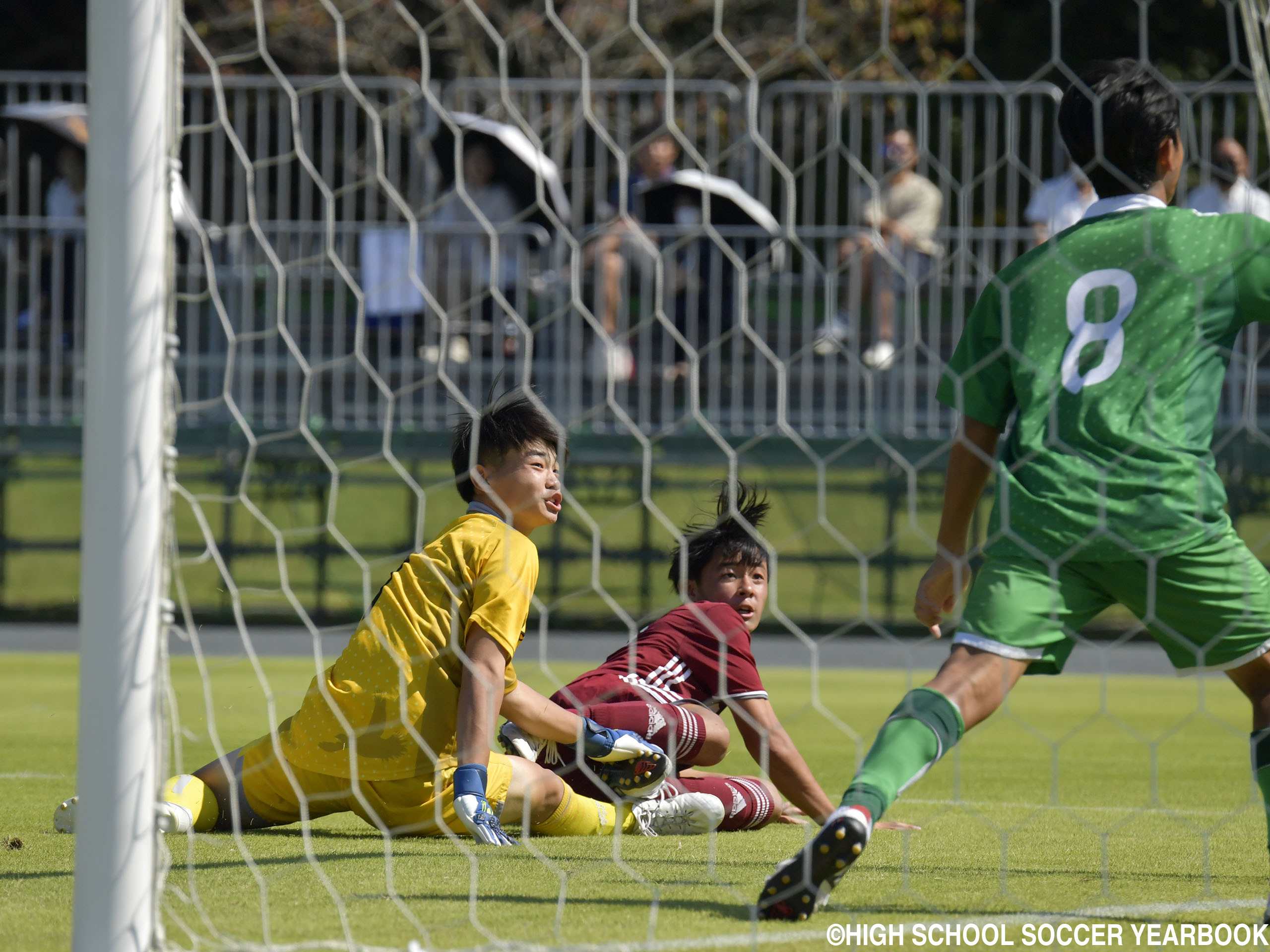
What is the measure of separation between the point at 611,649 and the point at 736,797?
16.0ft

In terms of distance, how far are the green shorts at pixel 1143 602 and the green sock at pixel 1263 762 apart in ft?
0.52

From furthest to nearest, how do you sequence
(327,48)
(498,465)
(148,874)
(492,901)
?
(327,48), (498,465), (492,901), (148,874)

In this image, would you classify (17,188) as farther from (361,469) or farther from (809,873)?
(809,873)

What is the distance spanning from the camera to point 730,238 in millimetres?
9984

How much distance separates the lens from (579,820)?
3625mm

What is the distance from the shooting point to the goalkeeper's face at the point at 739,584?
4102 mm

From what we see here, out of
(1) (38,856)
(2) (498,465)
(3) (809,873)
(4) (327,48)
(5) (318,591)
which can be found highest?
(4) (327,48)

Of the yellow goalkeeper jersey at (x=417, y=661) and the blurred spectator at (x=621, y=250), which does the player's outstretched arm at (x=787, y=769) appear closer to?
the yellow goalkeeper jersey at (x=417, y=661)

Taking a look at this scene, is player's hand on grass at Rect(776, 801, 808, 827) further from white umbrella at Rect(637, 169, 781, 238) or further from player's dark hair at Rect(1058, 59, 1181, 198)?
white umbrella at Rect(637, 169, 781, 238)

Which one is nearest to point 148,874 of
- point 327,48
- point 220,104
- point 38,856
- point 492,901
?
point 492,901

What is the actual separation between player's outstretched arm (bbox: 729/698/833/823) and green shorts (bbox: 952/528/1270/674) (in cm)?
91

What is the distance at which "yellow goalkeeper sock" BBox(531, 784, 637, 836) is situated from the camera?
3.60 m

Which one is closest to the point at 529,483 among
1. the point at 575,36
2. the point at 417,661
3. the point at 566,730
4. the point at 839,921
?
the point at 417,661

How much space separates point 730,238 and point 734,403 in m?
1.12
